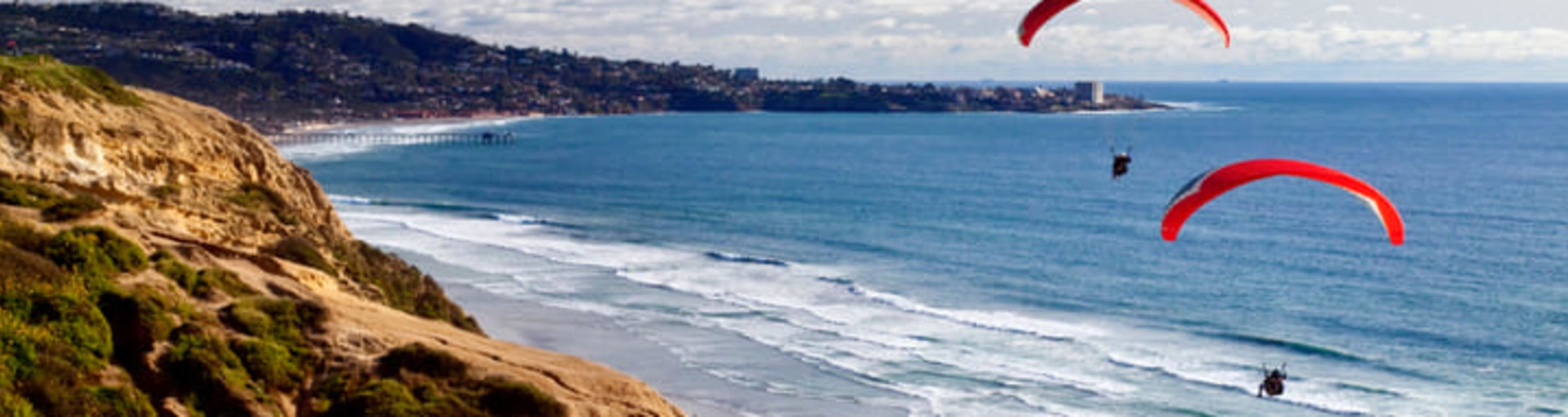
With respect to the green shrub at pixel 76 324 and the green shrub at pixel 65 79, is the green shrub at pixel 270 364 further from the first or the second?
the green shrub at pixel 65 79

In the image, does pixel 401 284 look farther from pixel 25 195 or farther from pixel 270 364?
pixel 270 364

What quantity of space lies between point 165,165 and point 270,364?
824 cm

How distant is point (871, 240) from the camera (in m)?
49.6

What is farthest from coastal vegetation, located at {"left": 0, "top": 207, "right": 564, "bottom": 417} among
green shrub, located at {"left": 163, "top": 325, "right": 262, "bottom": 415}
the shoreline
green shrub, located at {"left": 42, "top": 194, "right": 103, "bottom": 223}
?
the shoreline

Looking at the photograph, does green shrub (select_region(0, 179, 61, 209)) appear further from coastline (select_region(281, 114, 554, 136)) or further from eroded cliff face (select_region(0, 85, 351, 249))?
coastline (select_region(281, 114, 554, 136))


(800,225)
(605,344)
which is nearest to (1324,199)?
(800,225)

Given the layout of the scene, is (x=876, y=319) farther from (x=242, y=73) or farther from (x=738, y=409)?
(x=242, y=73)

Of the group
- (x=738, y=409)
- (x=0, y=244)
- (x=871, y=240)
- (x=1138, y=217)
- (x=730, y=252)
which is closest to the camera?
(x=0, y=244)

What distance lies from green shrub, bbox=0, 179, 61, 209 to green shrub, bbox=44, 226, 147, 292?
73.4 inches

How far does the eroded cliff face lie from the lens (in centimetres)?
1933

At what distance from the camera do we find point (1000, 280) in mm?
40406

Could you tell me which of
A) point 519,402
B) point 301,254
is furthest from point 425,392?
point 301,254

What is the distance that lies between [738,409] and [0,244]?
1227 cm

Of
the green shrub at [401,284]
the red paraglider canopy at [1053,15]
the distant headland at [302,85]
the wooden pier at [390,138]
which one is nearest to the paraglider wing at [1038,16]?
the red paraglider canopy at [1053,15]
